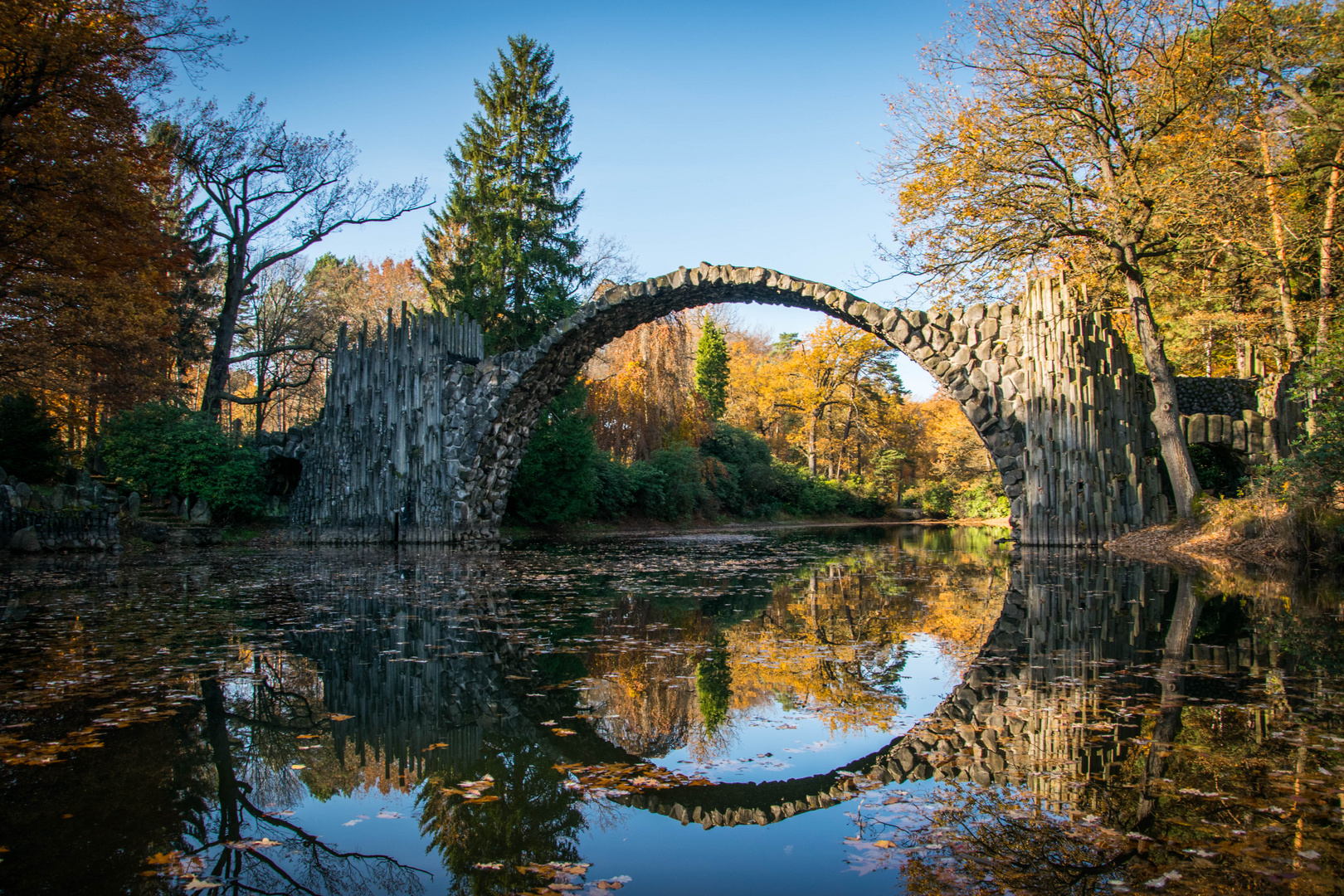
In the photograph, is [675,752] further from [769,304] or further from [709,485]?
A: [709,485]

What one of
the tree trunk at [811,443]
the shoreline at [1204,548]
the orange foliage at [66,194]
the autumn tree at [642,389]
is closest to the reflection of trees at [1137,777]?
A: the shoreline at [1204,548]

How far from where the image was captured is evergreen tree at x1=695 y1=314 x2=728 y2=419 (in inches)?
1348

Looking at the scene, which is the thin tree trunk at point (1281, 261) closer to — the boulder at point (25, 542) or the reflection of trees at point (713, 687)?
the reflection of trees at point (713, 687)

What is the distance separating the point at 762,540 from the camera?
17.9m

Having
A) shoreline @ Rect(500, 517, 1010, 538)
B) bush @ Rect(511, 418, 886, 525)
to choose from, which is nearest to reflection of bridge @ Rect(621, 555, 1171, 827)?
shoreline @ Rect(500, 517, 1010, 538)

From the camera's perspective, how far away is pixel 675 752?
111 inches

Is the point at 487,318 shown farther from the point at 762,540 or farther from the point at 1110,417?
the point at 1110,417

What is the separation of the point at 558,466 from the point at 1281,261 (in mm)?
15715

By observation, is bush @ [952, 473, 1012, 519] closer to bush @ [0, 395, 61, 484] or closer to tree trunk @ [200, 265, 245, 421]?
tree trunk @ [200, 265, 245, 421]

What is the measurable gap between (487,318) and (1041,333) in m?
14.0

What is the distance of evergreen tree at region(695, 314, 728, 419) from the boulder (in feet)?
84.5

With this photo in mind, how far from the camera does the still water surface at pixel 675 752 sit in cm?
193

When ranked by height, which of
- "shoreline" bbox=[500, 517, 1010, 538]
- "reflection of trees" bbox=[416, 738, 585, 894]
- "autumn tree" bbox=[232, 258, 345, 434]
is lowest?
"shoreline" bbox=[500, 517, 1010, 538]

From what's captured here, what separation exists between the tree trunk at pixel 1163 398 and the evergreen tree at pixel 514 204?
1334 centimetres
